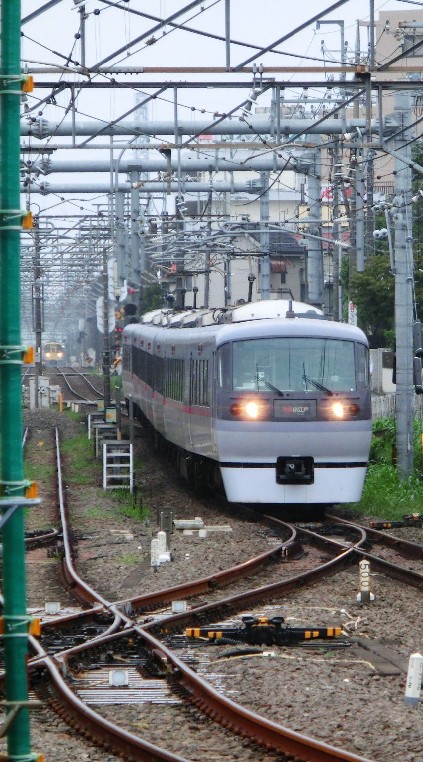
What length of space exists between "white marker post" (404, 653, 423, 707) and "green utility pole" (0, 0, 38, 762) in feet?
11.5

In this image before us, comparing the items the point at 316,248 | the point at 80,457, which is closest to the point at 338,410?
the point at 80,457

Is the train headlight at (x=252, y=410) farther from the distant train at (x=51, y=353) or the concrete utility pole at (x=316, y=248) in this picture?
the distant train at (x=51, y=353)

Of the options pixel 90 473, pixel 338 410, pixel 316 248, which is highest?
pixel 316 248

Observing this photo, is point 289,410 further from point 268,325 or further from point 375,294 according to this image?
point 375,294

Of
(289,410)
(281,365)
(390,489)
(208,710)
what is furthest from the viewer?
(390,489)

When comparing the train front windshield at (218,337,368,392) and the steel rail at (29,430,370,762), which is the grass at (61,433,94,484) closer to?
the train front windshield at (218,337,368,392)

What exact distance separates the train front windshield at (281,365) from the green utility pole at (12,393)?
13.0m

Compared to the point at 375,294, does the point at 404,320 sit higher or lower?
lower

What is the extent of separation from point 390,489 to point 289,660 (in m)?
11.5

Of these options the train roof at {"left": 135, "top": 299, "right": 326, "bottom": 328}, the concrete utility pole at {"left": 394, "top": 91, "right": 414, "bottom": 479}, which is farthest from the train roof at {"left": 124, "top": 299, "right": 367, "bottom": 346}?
the concrete utility pole at {"left": 394, "top": 91, "right": 414, "bottom": 479}

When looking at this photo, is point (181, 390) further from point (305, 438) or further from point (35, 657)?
point (35, 657)

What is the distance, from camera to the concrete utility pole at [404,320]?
20.4 metres

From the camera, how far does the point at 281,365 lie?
1766 centimetres

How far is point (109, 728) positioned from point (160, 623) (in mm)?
3183
